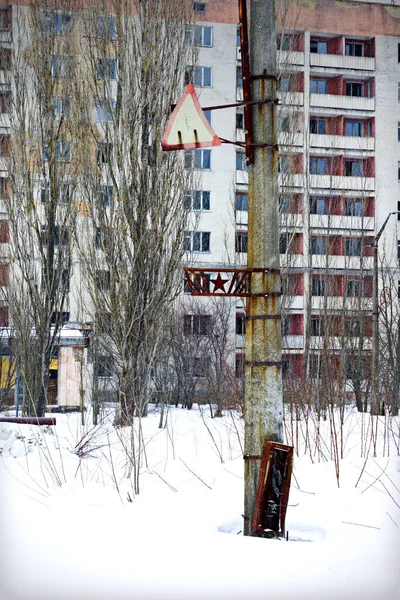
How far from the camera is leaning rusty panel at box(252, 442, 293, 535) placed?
157 inches

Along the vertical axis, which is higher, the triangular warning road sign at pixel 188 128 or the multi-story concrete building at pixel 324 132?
the multi-story concrete building at pixel 324 132

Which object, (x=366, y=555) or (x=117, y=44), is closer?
(x=366, y=555)

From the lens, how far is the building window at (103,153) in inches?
506

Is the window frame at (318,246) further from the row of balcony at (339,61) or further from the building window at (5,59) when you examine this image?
the building window at (5,59)

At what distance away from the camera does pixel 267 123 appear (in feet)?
14.0

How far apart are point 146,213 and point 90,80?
319 centimetres

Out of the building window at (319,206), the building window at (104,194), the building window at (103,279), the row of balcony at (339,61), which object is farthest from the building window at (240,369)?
the row of balcony at (339,61)

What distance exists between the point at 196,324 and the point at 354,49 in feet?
60.6

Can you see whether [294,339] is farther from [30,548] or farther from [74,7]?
[30,548]

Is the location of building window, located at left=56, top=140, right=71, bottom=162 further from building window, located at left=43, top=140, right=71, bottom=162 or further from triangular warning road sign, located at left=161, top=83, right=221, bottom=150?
triangular warning road sign, located at left=161, top=83, right=221, bottom=150

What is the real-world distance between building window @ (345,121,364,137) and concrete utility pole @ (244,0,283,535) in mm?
32050

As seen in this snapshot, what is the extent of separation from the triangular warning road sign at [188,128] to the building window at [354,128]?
32.7m

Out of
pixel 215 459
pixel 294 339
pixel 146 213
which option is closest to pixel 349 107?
pixel 294 339

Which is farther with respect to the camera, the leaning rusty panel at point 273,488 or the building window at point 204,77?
the building window at point 204,77
